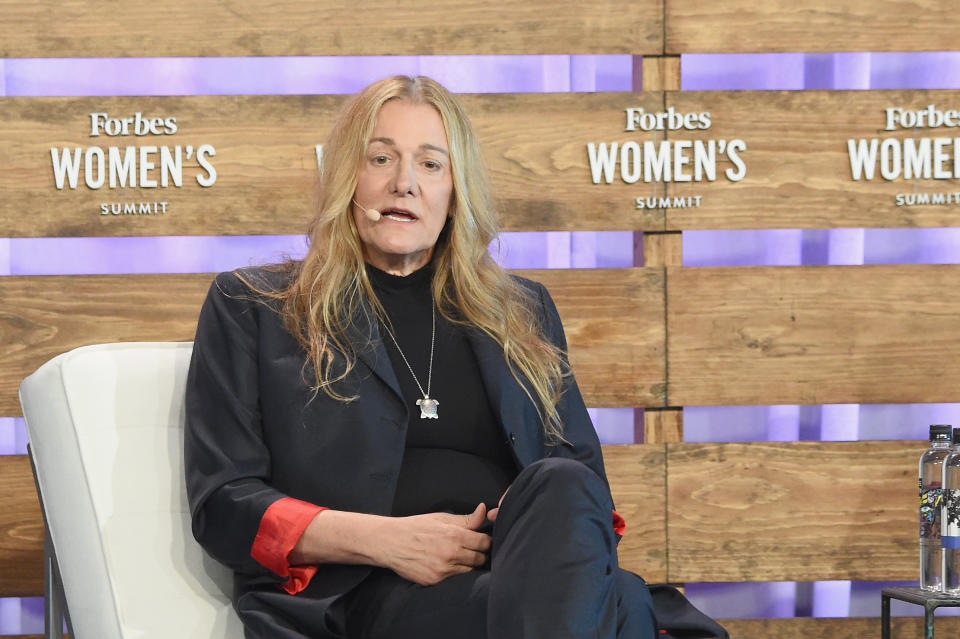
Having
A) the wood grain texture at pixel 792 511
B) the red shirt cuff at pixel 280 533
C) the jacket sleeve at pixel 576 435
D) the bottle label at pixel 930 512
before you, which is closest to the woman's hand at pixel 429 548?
the red shirt cuff at pixel 280 533

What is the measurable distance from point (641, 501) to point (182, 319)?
1315mm

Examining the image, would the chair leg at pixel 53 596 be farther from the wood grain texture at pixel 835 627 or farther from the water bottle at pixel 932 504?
the water bottle at pixel 932 504

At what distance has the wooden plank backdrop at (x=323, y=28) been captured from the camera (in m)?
2.79

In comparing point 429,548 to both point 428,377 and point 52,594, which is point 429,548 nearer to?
point 428,377

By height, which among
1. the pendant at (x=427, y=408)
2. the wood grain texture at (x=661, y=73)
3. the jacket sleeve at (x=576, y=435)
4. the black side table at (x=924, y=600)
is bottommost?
the black side table at (x=924, y=600)

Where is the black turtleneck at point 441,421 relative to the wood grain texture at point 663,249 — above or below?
below

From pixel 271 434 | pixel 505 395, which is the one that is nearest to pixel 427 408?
pixel 505 395

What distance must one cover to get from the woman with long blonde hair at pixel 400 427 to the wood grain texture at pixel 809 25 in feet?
Result: 3.42

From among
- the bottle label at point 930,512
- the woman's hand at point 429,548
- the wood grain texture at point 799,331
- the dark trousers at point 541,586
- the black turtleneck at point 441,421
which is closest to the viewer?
the dark trousers at point 541,586

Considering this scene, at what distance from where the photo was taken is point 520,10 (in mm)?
2855

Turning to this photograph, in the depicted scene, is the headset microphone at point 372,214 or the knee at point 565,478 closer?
the knee at point 565,478

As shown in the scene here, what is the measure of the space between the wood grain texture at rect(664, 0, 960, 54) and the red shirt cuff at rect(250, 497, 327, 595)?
175 cm

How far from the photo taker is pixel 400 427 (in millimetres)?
1873

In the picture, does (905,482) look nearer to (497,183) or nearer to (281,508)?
(497,183)
